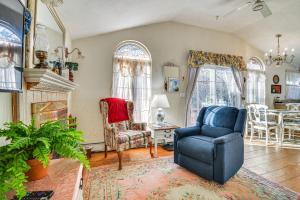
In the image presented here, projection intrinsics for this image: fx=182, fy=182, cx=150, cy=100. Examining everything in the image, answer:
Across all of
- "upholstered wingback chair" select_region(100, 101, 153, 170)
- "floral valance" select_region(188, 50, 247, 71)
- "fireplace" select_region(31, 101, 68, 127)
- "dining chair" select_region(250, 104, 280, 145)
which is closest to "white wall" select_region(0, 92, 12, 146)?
"fireplace" select_region(31, 101, 68, 127)

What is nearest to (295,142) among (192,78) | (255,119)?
(255,119)

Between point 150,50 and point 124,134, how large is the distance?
2041mm

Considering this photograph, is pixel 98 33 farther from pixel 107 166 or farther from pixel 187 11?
pixel 107 166

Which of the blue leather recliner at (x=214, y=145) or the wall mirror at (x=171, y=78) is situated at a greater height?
the wall mirror at (x=171, y=78)

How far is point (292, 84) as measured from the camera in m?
6.35

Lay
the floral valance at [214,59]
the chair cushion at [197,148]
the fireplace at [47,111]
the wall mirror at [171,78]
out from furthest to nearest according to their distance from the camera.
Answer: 1. the floral valance at [214,59]
2. the wall mirror at [171,78]
3. the chair cushion at [197,148]
4. the fireplace at [47,111]

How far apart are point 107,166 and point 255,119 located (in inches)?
151

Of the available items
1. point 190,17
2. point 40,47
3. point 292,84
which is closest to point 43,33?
point 40,47

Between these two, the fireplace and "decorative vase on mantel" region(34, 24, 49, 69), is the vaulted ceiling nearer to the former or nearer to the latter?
"decorative vase on mantel" region(34, 24, 49, 69)

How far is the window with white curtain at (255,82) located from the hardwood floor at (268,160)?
1.87 meters

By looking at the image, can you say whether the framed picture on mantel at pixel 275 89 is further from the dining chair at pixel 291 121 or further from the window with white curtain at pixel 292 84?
the dining chair at pixel 291 121

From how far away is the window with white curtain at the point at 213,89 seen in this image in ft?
15.4

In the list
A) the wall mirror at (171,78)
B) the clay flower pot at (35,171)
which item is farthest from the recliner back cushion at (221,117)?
the clay flower pot at (35,171)

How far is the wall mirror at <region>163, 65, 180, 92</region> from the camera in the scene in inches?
165
